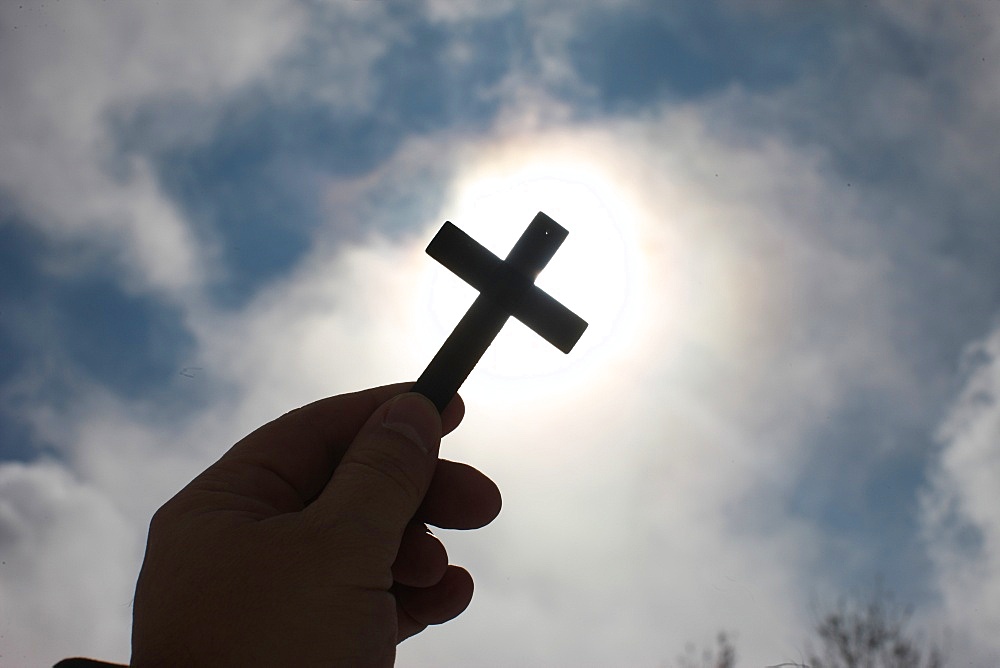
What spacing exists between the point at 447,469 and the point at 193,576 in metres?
1.70

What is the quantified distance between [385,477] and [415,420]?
0.40m

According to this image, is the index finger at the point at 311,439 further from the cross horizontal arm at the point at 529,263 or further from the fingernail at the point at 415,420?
the cross horizontal arm at the point at 529,263

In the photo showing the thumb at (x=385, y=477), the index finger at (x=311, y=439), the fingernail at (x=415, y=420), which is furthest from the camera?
the index finger at (x=311, y=439)

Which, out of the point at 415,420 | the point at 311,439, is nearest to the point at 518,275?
the point at 415,420

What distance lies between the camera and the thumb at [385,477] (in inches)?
99.8

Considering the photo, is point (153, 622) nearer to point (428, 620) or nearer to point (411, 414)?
point (411, 414)

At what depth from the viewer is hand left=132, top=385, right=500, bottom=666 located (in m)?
2.28

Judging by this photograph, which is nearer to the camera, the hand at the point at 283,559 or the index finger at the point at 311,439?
the hand at the point at 283,559

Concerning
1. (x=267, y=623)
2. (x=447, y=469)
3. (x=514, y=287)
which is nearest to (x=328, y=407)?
(x=447, y=469)

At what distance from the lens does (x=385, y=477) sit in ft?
8.99

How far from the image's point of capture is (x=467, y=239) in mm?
4168

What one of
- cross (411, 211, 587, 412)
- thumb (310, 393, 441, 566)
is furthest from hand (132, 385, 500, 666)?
cross (411, 211, 587, 412)

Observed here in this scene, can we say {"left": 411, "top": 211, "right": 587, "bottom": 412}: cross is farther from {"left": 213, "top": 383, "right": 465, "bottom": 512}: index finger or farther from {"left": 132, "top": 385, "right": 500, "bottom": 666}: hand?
{"left": 132, "top": 385, "right": 500, "bottom": 666}: hand

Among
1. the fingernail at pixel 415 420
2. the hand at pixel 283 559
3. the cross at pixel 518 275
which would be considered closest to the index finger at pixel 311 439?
the hand at pixel 283 559
